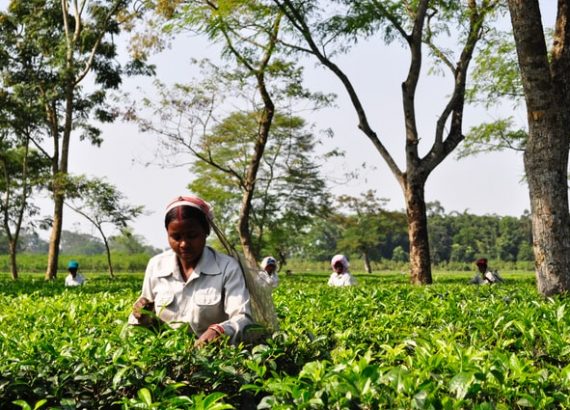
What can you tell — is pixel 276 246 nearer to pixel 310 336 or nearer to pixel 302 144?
pixel 302 144

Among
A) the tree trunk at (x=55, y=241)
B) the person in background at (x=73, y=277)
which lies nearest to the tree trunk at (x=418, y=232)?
the person in background at (x=73, y=277)

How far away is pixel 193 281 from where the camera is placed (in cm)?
324

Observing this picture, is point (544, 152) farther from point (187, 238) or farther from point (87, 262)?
point (87, 262)

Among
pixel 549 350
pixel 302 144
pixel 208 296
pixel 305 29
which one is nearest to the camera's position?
pixel 549 350

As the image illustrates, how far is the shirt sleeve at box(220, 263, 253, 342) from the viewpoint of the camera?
9.71 feet

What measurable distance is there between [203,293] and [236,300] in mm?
200

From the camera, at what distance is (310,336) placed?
126 inches

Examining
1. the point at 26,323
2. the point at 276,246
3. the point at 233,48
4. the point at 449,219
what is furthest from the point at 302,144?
the point at 449,219

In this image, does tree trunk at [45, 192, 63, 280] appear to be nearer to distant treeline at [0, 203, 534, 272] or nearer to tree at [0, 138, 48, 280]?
tree at [0, 138, 48, 280]

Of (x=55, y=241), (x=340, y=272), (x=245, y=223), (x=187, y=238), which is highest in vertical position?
(x=245, y=223)

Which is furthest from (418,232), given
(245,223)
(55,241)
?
(55,241)

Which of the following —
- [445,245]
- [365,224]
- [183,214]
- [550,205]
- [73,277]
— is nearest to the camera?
[183,214]

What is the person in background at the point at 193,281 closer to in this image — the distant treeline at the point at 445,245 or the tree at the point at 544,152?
the tree at the point at 544,152

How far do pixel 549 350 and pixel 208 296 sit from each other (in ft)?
5.70
